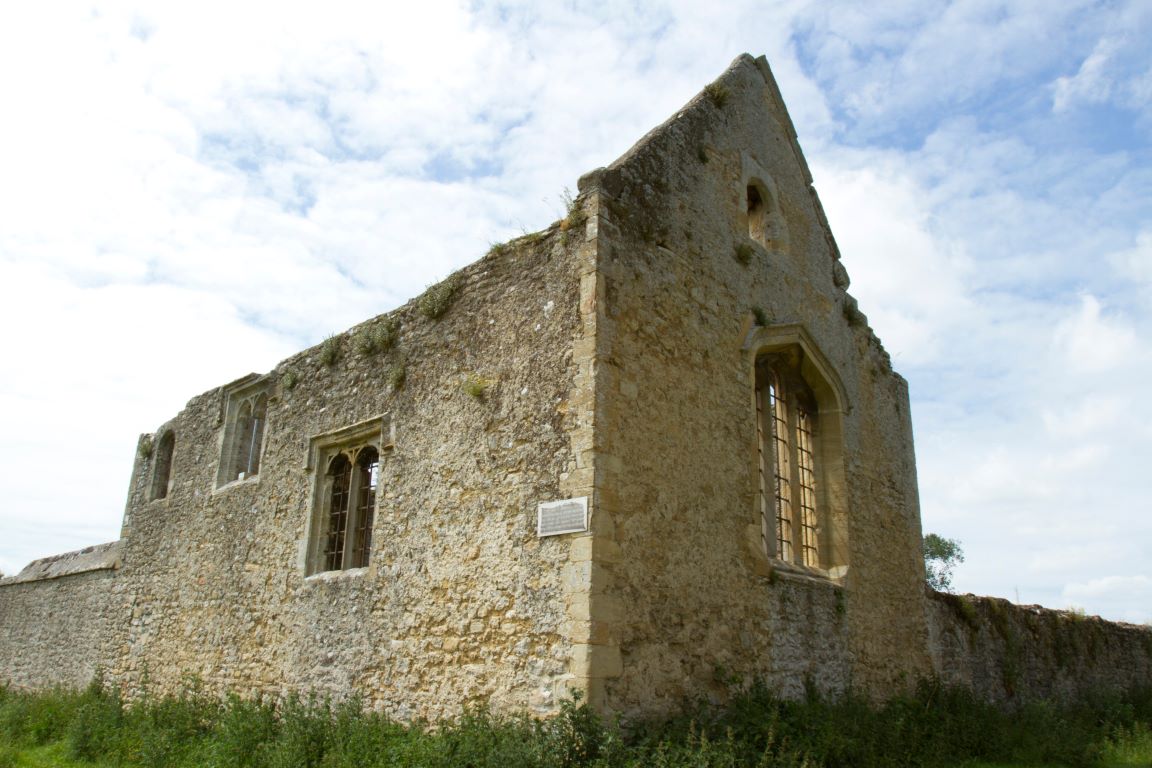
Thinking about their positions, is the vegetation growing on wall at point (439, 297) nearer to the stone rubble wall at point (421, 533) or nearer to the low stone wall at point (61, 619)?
the stone rubble wall at point (421, 533)

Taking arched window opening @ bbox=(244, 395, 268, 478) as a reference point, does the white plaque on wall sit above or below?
below

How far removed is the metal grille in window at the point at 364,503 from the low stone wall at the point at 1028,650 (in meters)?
7.50

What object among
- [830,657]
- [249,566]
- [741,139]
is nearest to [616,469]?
[830,657]

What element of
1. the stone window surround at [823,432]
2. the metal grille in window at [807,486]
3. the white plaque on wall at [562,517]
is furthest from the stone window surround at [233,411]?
the metal grille in window at [807,486]

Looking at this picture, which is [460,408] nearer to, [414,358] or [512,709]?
[414,358]

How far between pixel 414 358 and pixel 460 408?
1.17 m

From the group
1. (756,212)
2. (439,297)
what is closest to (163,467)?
(439,297)

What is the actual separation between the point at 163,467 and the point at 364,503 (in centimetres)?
635

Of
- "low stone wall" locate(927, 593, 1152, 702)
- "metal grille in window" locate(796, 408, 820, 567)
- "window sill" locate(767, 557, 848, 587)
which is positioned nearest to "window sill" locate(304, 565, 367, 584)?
"window sill" locate(767, 557, 848, 587)

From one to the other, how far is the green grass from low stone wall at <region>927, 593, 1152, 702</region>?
0.64m

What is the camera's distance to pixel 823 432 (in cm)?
1098

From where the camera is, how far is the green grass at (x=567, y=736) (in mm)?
6359

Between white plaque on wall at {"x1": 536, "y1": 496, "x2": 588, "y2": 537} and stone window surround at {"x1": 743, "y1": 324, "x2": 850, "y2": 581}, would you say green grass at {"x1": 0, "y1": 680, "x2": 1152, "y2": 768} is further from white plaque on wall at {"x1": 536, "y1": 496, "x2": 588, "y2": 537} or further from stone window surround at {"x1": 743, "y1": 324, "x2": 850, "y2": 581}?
stone window surround at {"x1": 743, "y1": 324, "x2": 850, "y2": 581}

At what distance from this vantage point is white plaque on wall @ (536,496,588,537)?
6.96 m
